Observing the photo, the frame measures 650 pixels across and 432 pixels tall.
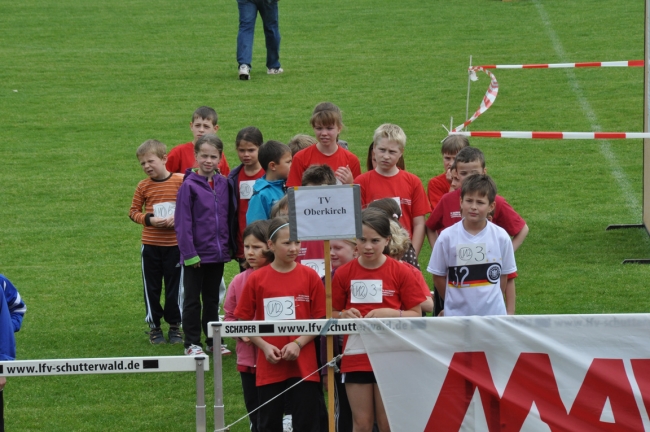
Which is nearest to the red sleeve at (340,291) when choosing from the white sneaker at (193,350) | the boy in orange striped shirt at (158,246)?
the white sneaker at (193,350)

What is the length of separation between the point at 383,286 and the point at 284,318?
599mm

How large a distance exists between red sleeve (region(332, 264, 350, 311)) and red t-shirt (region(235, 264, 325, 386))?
0.08 metres

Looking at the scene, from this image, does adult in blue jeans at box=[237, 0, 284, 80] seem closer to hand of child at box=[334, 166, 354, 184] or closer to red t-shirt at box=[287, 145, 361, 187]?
red t-shirt at box=[287, 145, 361, 187]

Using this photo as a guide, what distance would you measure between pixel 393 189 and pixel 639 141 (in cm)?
989

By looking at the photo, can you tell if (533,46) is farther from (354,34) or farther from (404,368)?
(404,368)

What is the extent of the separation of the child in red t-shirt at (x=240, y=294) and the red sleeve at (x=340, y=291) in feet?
1.81

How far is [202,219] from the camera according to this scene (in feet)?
26.9

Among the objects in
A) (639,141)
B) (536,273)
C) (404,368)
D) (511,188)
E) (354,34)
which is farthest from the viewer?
(354,34)

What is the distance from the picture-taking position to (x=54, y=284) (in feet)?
35.5

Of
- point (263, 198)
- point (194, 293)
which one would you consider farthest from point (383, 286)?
point (194, 293)

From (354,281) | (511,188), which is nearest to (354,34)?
(511,188)

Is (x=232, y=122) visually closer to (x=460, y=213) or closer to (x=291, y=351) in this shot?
(x=460, y=213)

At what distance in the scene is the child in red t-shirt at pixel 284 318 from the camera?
591 cm

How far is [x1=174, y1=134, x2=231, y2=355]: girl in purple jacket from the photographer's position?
8.12m
